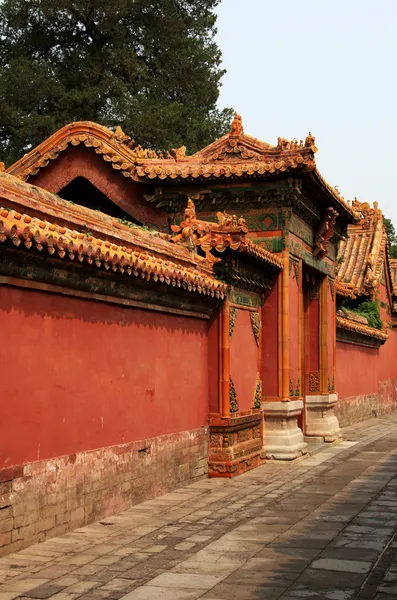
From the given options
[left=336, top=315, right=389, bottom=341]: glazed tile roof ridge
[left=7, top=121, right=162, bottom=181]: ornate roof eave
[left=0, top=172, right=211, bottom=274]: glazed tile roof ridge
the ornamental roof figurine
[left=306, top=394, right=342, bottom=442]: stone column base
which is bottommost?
[left=306, top=394, right=342, bottom=442]: stone column base

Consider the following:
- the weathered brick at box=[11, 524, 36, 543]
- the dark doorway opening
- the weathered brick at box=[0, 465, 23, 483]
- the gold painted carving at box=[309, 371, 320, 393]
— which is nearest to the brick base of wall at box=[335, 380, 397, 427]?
the gold painted carving at box=[309, 371, 320, 393]

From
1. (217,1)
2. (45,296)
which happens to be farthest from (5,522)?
(217,1)

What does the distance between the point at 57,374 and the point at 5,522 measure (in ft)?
5.50

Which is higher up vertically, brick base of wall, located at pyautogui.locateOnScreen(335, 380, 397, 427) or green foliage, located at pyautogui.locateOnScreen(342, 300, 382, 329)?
green foliage, located at pyautogui.locateOnScreen(342, 300, 382, 329)

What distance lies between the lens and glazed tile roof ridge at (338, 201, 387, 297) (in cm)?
3120

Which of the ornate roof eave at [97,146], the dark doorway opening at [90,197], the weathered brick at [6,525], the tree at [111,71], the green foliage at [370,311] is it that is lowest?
the weathered brick at [6,525]

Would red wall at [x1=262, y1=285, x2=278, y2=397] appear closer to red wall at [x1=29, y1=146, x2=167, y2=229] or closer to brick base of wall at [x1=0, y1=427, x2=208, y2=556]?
red wall at [x1=29, y1=146, x2=167, y2=229]

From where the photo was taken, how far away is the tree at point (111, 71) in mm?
28562

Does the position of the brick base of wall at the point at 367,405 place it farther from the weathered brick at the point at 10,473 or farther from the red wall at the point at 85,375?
the weathered brick at the point at 10,473

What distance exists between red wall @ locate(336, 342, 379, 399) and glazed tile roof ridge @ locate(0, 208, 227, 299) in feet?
44.5

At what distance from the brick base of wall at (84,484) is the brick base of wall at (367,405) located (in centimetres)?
1335

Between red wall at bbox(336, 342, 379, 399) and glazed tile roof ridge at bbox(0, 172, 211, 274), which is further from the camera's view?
red wall at bbox(336, 342, 379, 399)

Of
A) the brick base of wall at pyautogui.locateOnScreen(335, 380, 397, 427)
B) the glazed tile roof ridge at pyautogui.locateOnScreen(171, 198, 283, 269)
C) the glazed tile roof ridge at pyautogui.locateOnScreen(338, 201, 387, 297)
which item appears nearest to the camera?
the glazed tile roof ridge at pyautogui.locateOnScreen(171, 198, 283, 269)

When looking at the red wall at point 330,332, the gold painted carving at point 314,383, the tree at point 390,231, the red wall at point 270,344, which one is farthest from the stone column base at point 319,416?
the tree at point 390,231
